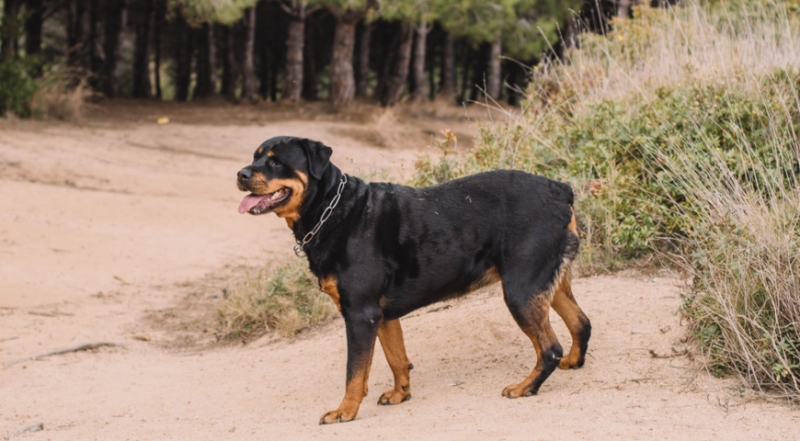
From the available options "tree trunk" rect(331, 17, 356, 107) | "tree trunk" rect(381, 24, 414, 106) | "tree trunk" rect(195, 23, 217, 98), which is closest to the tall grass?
"tree trunk" rect(331, 17, 356, 107)

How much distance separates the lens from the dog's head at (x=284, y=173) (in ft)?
14.9

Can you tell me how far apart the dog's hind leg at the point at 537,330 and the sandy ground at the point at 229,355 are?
13 cm

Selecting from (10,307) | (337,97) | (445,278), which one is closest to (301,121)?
(337,97)

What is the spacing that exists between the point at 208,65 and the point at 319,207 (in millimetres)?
27166

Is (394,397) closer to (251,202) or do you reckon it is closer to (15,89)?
(251,202)

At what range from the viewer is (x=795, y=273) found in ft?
15.4

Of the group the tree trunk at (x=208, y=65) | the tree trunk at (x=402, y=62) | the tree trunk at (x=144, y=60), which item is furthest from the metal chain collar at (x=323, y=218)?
the tree trunk at (x=144, y=60)

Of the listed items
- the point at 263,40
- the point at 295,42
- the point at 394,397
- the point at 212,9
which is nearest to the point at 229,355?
the point at 394,397

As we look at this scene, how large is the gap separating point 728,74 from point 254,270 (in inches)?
211

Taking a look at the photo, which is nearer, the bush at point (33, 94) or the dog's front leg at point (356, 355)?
the dog's front leg at point (356, 355)

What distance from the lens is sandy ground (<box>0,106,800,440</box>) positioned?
4.43 m

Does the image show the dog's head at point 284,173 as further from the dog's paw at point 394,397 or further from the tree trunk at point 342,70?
the tree trunk at point 342,70

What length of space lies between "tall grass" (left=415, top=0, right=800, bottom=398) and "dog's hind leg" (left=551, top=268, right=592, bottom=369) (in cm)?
65

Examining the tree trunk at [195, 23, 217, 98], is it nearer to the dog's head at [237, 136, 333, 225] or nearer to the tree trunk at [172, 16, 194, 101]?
the tree trunk at [172, 16, 194, 101]
